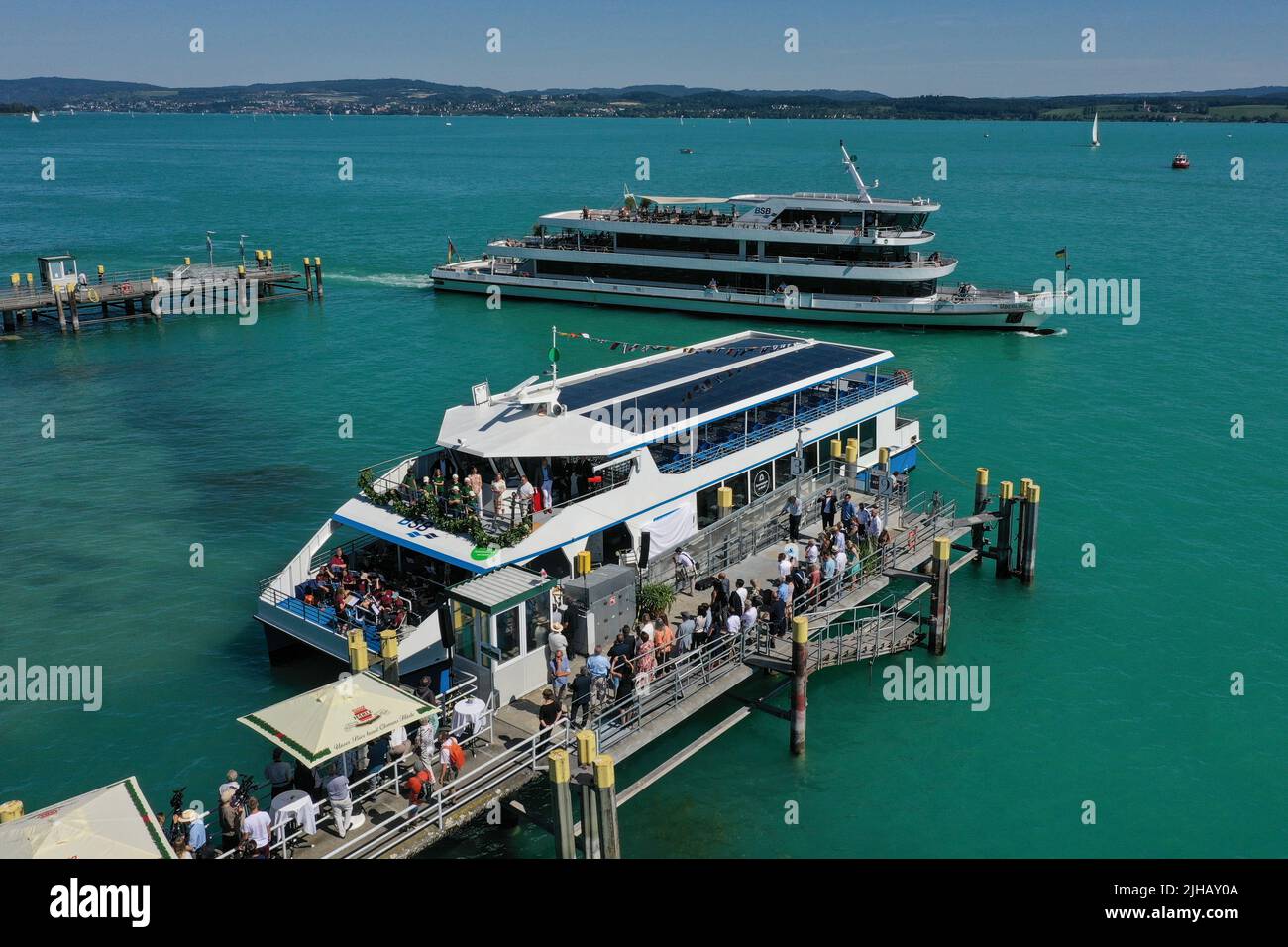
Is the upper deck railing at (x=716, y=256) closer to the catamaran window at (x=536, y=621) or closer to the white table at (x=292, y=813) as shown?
the catamaran window at (x=536, y=621)

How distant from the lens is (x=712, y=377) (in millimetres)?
31203

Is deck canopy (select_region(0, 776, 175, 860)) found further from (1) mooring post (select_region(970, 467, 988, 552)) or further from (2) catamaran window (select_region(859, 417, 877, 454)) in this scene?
(2) catamaran window (select_region(859, 417, 877, 454))

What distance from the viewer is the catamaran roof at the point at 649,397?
83.7 feet

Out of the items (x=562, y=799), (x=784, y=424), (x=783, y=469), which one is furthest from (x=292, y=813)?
(x=784, y=424)

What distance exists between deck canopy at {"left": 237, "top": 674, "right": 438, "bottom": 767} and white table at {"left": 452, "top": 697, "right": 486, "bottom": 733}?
3.27 feet

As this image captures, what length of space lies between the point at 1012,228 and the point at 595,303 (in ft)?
174

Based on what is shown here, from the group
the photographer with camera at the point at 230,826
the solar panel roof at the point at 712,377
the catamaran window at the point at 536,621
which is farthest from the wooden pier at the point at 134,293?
the photographer with camera at the point at 230,826

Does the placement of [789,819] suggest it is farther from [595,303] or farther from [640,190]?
[640,190]

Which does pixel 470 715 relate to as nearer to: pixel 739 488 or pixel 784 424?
pixel 739 488

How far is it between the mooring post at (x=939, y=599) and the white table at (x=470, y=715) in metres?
11.7

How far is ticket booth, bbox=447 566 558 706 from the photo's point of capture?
66.5ft

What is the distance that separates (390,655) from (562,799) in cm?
507
